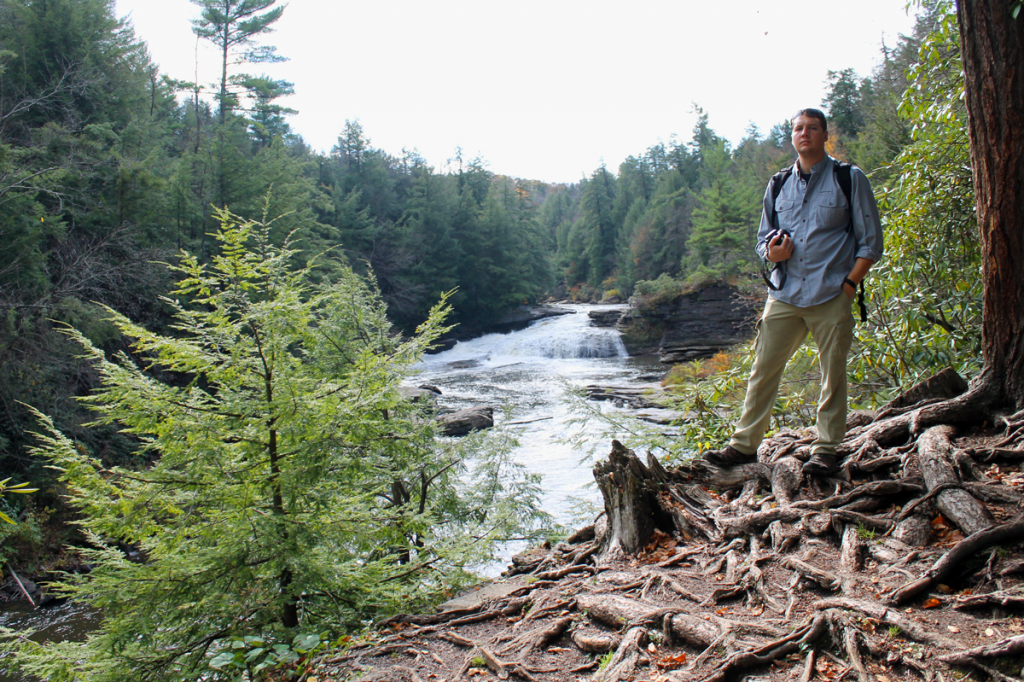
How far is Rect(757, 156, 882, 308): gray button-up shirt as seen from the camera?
3035 millimetres

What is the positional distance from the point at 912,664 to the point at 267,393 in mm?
3151

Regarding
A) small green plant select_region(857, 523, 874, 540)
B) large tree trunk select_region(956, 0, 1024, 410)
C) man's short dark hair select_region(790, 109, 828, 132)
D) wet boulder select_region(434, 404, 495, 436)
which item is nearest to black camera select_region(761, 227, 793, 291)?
man's short dark hair select_region(790, 109, 828, 132)

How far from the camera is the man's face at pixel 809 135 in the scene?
3.13m

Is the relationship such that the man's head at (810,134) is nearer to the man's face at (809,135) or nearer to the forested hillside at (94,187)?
the man's face at (809,135)

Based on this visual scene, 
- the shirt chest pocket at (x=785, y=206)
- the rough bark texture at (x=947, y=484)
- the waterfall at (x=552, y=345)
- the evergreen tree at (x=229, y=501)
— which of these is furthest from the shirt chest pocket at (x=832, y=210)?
the waterfall at (x=552, y=345)

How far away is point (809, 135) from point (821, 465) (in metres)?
1.84

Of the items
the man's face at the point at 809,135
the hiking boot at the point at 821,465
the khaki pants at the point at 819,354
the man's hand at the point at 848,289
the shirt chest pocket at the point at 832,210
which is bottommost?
the hiking boot at the point at 821,465

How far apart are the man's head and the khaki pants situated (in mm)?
804

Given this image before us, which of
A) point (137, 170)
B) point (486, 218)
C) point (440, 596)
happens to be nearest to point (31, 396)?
point (137, 170)

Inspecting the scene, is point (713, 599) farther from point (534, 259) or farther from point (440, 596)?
point (534, 259)

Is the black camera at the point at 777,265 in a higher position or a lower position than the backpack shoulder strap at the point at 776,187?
lower

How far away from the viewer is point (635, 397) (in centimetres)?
1588

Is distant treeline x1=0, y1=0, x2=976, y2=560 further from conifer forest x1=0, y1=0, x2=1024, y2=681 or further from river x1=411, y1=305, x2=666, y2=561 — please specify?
river x1=411, y1=305, x2=666, y2=561

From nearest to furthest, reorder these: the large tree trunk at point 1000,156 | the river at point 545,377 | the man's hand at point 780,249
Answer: the large tree trunk at point 1000,156 → the man's hand at point 780,249 → the river at point 545,377
